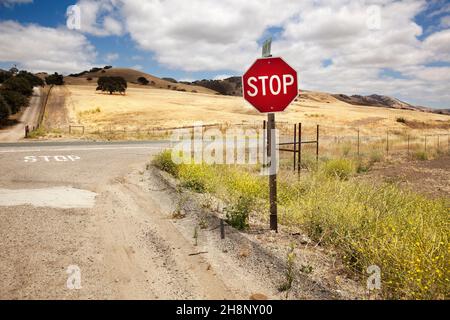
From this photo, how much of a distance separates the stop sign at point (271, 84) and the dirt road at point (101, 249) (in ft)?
7.85

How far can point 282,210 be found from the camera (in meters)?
6.70

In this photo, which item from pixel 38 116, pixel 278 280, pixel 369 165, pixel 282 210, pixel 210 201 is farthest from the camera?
pixel 38 116

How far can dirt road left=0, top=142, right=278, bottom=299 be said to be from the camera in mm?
4160

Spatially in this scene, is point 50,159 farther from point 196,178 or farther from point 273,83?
point 273,83

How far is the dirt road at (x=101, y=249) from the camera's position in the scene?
4.16m

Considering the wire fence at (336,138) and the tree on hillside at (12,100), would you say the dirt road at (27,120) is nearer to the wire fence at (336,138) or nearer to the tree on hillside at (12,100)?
the tree on hillside at (12,100)

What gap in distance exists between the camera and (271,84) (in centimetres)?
517

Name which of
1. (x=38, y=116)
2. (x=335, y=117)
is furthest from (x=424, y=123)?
(x=38, y=116)

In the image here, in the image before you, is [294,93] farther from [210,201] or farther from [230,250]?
[210,201]

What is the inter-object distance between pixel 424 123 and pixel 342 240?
65.4 m

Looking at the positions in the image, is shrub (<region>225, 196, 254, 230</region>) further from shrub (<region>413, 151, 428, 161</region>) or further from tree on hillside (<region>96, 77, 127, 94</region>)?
tree on hillside (<region>96, 77, 127, 94</region>)

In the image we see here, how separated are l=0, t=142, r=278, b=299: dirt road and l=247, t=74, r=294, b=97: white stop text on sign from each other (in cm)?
254

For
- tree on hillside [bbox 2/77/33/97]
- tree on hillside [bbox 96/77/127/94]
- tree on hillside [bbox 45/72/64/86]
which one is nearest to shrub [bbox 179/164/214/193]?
tree on hillside [bbox 2/77/33/97]

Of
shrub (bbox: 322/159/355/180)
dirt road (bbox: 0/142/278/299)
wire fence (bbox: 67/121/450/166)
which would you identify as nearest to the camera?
dirt road (bbox: 0/142/278/299)
